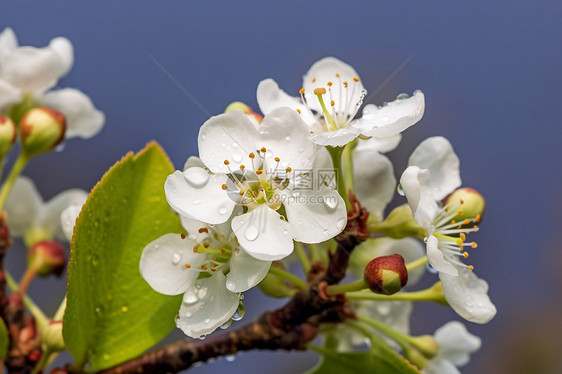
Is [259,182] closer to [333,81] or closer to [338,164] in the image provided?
[338,164]

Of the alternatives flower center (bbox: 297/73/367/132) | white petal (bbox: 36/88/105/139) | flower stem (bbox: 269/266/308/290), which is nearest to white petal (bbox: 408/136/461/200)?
flower center (bbox: 297/73/367/132)

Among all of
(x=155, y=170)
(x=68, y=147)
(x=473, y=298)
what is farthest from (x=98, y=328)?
(x=68, y=147)

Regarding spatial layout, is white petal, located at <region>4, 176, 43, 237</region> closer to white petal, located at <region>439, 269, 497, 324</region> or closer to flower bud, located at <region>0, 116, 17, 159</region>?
flower bud, located at <region>0, 116, 17, 159</region>

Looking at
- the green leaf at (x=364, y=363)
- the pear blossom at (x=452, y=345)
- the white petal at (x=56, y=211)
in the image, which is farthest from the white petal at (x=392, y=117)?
the white petal at (x=56, y=211)

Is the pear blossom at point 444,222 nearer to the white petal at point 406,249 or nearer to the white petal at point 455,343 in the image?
the white petal at point 406,249

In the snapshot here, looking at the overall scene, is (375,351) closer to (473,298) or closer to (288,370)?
(473,298)

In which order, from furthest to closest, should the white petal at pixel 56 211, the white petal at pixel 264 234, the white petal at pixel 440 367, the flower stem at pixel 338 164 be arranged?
the white petal at pixel 56 211 → the white petal at pixel 440 367 → the flower stem at pixel 338 164 → the white petal at pixel 264 234
